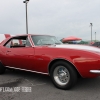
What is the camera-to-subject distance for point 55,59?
146 inches

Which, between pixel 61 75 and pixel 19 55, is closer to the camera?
pixel 61 75

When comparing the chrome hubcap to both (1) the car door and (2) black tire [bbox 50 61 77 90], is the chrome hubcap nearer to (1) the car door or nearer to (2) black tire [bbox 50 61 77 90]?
(2) black tire [bbox 50 61 77 90]

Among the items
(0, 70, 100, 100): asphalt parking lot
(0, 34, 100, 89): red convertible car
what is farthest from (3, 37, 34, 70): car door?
(0, 70, 100, 100): asphalt parking lot

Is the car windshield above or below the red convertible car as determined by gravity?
above

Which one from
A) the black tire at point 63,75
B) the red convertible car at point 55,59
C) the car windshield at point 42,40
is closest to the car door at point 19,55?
the red convertible car at point 55,59

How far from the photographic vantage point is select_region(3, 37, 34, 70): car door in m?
4.29

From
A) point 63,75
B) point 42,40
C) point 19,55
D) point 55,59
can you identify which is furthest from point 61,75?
point 19,55

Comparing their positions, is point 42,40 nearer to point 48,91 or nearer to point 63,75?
point 63,75

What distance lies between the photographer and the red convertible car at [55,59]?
3354 millimetres

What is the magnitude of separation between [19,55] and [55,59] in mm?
1377

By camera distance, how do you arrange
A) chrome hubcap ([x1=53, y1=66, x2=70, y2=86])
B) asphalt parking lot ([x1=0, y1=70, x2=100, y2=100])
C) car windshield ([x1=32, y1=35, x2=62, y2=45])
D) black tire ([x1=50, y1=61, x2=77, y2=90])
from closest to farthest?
asphalt parking lot ([x1=0, y1=70, x2=100, y2=100]) < black tire ([x1=50, y1=61, x2=77, y2=90]) < chrome hubcap ([x1=53, y1=66, x2=70, y2=86]) < car windshield ([x1=32, y1=35, x2=62, y2=45])

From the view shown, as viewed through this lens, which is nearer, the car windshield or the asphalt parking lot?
the asphalt parking lot

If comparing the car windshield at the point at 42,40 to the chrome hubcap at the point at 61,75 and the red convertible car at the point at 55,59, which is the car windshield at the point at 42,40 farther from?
the chrome hubcap at the point at 61,75

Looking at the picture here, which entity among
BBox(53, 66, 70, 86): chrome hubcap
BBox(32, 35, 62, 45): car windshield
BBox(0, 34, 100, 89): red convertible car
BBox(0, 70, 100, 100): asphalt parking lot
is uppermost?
BBox(32, 35, 62, 45): car windshield
